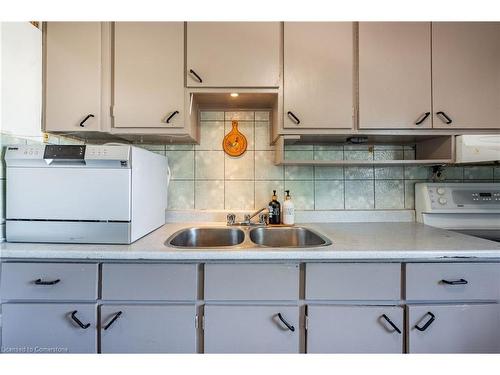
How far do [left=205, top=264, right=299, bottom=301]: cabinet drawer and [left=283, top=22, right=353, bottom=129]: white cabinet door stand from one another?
2.57ft

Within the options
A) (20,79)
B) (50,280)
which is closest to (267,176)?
(50,280)

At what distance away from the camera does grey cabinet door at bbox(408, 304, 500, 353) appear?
3.45 ft

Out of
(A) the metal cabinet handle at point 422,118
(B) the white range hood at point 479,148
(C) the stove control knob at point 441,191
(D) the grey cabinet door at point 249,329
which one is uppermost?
(A) the metal cabinet handle at point 422,118

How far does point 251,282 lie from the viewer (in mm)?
1059

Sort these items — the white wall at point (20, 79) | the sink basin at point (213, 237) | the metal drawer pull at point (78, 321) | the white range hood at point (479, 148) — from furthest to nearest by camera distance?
the sink basin at point (213, 237) → the white range hood at point (479, 148) → the white wall at point (20, 79) → the metal drawer pull at point (78, 321)

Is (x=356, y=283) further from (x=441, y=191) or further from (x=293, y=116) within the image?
(x=441, y=191)

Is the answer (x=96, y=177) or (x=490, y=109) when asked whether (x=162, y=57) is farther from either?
(x=490, y=109)

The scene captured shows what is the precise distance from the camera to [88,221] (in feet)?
3.71

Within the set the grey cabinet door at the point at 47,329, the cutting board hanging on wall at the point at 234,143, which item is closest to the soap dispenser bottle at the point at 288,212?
the cutting board hanging on wall at the point at 234,143

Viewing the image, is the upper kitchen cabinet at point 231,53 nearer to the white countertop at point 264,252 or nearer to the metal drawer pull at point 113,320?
the white countertop at point 264,252

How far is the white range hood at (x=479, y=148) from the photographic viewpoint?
1315mm

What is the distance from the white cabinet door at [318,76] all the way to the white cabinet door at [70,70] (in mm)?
1045

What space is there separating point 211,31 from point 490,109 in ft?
5.24

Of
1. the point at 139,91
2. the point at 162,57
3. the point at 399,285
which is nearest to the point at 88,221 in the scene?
the point at 139,91
